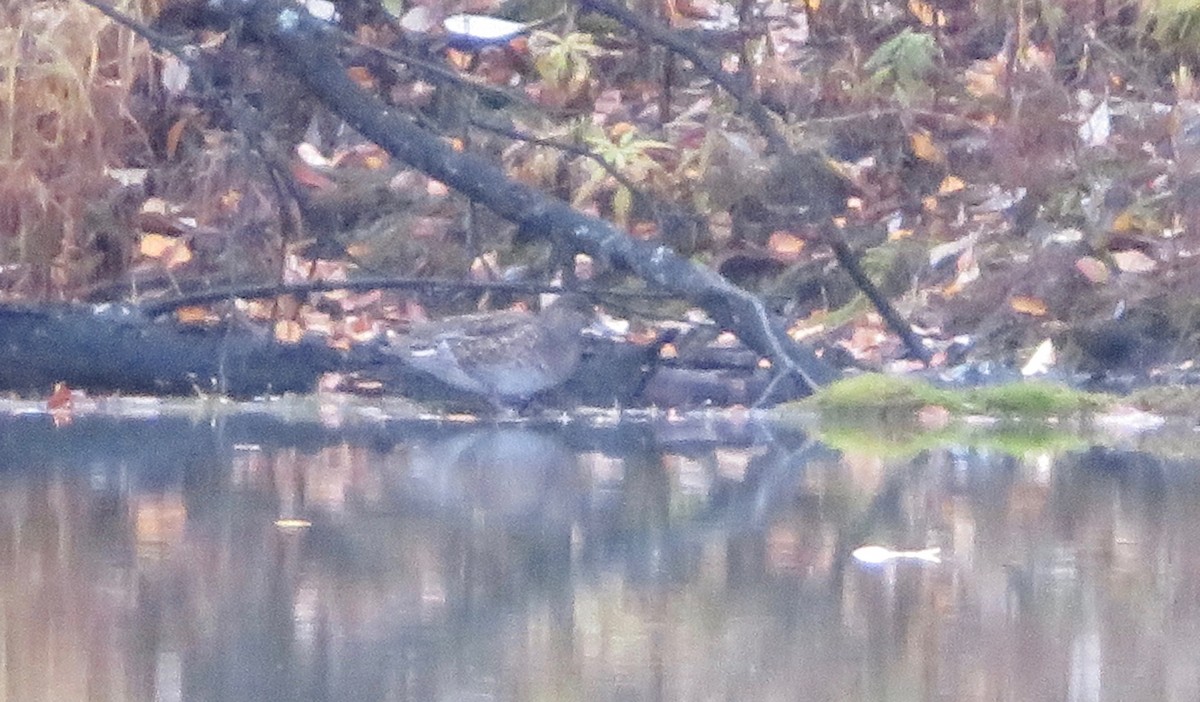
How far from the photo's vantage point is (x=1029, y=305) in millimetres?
7246

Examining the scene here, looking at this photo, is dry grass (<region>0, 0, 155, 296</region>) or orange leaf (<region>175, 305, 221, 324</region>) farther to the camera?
dry grass (<region>0, 0, 155, 296</region>)

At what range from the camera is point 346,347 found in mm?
6504

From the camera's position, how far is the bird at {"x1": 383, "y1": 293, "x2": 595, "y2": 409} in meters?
6.07

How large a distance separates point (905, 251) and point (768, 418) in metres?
2.01

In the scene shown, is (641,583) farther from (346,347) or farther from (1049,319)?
(1049,319)

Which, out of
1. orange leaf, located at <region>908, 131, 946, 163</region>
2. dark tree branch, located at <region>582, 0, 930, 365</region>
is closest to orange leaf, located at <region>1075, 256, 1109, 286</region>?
dark tree branch, located at <region>582, 0, 930, 365</region>

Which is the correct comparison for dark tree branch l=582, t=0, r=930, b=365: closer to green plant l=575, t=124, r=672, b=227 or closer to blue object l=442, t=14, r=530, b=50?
green plant l=575, t=124, r=672, b=227

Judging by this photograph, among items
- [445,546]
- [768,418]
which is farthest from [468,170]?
[445,546]

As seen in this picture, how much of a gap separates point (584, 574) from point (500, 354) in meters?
2.59

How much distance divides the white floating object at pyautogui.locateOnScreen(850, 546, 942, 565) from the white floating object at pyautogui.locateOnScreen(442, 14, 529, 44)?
4727 millimetres

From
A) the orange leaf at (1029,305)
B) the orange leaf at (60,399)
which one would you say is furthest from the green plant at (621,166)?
the orange leaf at (60,399)

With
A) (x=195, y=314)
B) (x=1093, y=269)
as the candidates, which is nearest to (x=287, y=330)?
(x=195, y=314)

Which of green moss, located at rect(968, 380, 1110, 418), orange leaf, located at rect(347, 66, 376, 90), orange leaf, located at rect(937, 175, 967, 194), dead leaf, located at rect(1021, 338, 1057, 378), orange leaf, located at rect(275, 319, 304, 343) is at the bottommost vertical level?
green moss, located at rect(968, 380, 1110, 418)

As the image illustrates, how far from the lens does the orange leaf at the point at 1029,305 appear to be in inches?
284
